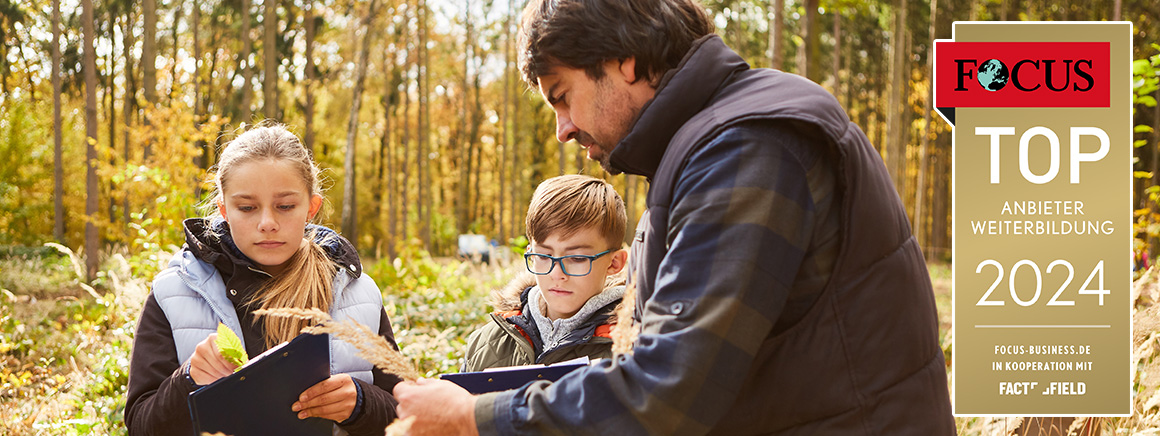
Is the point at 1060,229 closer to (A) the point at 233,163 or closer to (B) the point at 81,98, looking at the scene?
(A) the point at 233,163

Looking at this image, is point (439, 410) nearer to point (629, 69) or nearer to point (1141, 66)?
point (629, 69)

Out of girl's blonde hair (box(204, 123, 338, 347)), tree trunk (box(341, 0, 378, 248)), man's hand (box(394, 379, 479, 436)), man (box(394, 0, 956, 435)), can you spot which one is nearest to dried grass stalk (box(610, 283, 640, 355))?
man (box(394, 0, 956, 435))

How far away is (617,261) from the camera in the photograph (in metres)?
2.82

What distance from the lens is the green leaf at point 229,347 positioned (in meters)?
1.80

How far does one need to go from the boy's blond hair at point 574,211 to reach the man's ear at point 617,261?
29mm

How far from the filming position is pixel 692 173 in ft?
4.46

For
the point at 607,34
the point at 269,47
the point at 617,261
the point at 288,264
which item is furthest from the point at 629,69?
the point at 269,47

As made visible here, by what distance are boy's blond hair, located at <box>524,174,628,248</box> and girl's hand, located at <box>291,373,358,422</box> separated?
2.69 ft

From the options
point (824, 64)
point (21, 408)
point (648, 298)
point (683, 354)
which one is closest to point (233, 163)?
point (648, 298)

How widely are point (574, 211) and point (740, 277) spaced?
142 centimetres

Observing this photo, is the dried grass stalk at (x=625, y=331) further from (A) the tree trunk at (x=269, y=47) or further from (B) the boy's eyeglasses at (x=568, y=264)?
(A) the tree trunk at (x=269, y=47)

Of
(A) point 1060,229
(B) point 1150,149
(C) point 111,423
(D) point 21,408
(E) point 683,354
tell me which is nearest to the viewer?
(E) point 683,354

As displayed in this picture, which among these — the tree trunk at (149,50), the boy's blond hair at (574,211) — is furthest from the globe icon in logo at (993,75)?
the tree trunk at (149,50)

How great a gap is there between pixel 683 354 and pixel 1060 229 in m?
3.54
